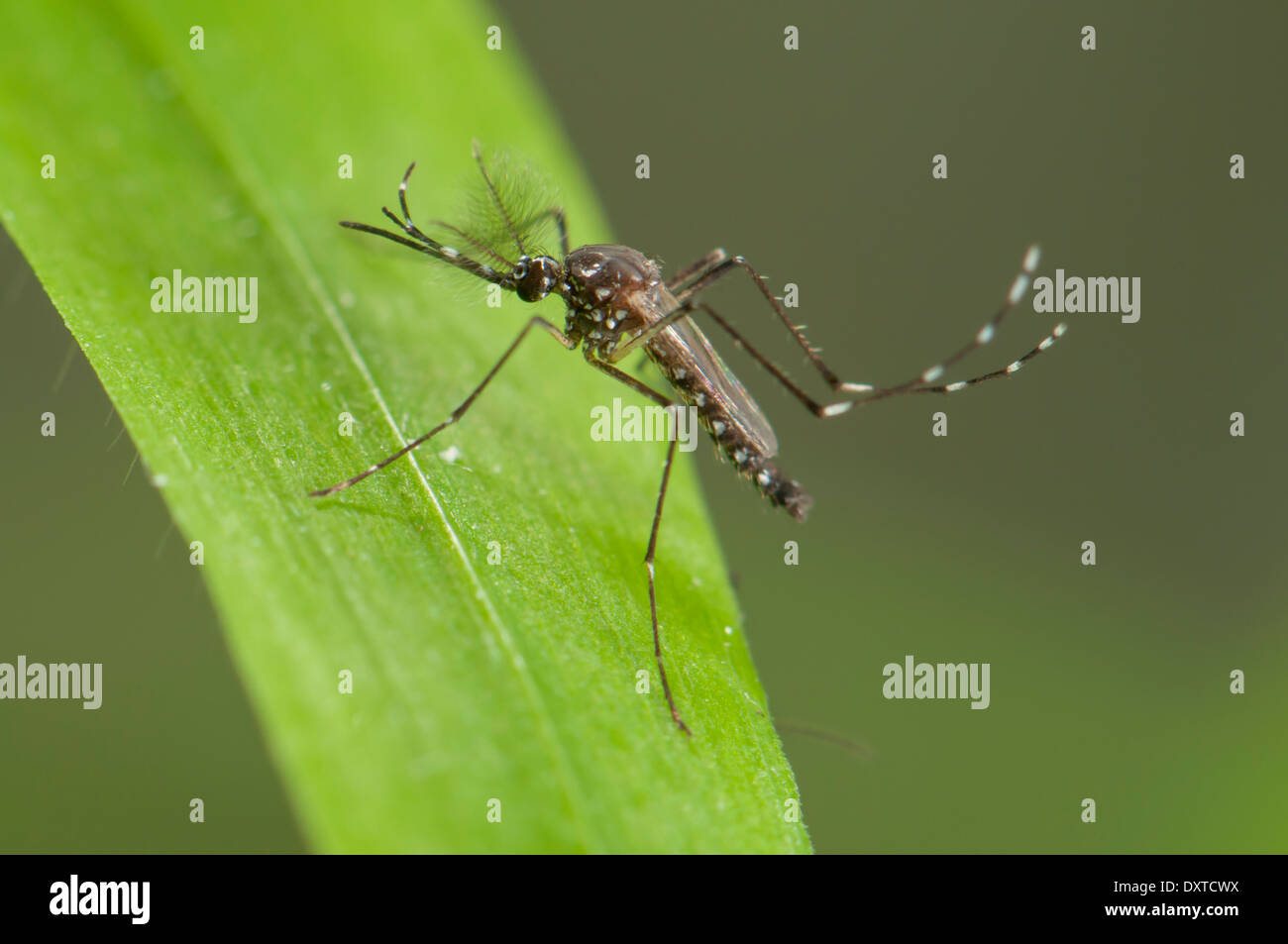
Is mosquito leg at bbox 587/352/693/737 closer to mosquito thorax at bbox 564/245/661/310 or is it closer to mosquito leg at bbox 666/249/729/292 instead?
mosquito thorax at bbox 564/245/661/310

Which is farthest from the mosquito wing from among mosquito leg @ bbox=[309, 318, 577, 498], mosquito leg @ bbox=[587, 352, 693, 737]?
mosquito leg @ bbox=[309, 318, 577, 498]

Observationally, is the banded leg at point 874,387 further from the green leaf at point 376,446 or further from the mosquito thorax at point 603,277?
the green leaf at point 376,446

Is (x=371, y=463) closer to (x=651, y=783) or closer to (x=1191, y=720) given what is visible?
(x=651, y=783)

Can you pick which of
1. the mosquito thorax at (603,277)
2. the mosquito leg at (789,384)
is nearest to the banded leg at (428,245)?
the mosquito thorax at (603,277)

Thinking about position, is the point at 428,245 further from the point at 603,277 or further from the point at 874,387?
the point at 874,387

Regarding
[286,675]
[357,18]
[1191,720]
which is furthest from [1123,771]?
[357,18]
